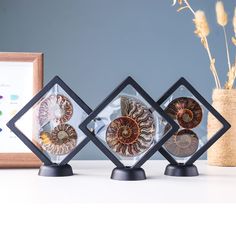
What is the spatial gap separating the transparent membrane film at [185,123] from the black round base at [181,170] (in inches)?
0.7

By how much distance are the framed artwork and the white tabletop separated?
3cm

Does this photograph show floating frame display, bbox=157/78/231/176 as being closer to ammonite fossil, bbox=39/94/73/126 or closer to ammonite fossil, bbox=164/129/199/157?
ammonite fossil, bbox=164/129/199/157

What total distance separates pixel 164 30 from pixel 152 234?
3.02 feet

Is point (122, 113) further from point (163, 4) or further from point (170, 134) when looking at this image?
point (163, 4)

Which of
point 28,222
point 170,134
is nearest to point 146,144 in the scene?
point 170,134

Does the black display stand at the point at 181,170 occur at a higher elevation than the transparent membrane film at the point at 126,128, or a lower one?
lower

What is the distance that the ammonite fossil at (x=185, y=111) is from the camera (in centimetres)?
108

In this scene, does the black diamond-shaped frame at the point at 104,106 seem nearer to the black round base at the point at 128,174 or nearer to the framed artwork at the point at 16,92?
the black round base at the point at 128,174

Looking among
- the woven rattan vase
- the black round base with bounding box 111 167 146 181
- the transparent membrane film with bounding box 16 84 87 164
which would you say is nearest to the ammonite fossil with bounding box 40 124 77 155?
the transparent membrane film with bounding box 16 84 87 164

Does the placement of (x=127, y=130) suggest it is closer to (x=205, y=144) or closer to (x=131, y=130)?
(x=131, y=130)

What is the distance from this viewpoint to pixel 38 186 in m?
0.92

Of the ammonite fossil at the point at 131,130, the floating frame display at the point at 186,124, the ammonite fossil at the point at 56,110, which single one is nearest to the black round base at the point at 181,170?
the floating frame display at the point at 186,124

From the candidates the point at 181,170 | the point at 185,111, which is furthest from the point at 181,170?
the point at 185,111

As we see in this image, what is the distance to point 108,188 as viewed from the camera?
2.96ft
